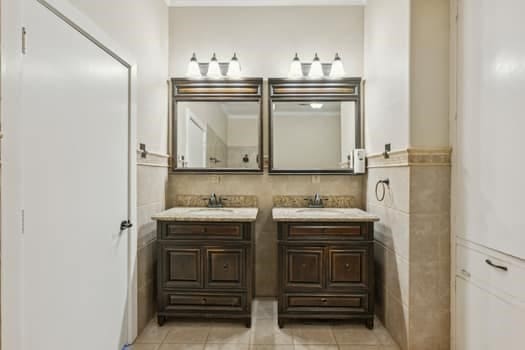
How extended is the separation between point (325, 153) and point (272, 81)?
2.82 feet

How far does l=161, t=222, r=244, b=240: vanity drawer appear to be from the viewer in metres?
2.52

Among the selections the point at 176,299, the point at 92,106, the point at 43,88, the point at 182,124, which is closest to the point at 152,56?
the point at 182,124

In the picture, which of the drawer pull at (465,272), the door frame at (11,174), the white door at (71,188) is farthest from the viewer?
the drawer pull at (465,272)

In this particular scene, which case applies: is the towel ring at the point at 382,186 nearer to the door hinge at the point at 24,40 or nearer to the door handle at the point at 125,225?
the door handle at the point at 125,225

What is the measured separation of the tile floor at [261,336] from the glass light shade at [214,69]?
2.19 meters

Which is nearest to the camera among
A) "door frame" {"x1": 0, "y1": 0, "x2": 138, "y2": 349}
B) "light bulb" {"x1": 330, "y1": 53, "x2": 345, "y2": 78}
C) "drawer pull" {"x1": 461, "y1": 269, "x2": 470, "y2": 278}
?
"door frame" {"x1": 0, "y1": 0, "x2": 138, "y2": 349}

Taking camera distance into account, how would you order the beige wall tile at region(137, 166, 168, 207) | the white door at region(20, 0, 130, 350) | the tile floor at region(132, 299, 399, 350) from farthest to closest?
the beige wall tile at region(137, 166, 168, 207), the tile floor at region(132, 299, 399, 350), the white door at region(20, 0, 130, 350)

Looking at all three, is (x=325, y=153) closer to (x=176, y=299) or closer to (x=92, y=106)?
(x=176, y=299)

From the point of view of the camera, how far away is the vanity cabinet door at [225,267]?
2504 mm

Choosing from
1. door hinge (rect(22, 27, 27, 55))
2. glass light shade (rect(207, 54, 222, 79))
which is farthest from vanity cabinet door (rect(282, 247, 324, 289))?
door hinge (rect(22, 27, 27, 55))

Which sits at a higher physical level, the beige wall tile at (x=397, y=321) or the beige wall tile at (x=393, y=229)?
the beige wall tile at (x=393, y=229)

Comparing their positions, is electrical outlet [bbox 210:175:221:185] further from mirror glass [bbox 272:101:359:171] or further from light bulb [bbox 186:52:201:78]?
light bulb [bbox 186:52:201:78]

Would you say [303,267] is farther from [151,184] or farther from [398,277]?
[151,184]

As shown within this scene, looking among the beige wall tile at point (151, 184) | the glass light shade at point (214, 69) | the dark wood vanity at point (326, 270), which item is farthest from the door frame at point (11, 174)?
the glass light shade at point (214, 69)
